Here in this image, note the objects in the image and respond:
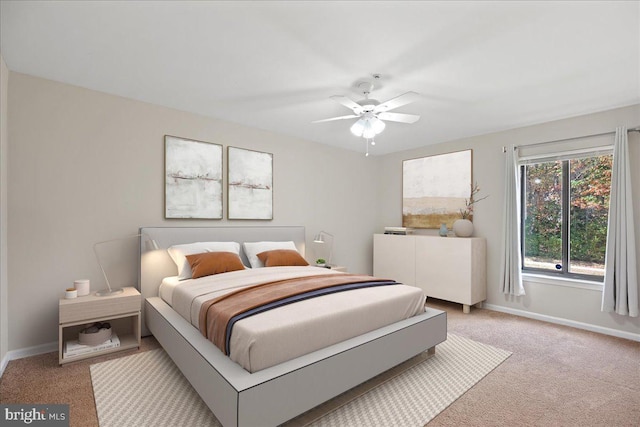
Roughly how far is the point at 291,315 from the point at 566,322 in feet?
11.8

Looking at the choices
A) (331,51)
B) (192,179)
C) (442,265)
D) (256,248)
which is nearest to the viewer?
(331,51)

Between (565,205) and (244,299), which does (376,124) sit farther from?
(565,205)

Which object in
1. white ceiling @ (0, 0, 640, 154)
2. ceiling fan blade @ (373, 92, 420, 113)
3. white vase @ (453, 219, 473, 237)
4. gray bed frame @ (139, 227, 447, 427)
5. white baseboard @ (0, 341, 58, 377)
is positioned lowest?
white baseboard @ (0, 341, 58, 377)

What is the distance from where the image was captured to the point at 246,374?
171 centimetres

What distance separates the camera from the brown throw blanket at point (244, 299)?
2.00m

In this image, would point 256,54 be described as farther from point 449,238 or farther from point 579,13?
point 449,238

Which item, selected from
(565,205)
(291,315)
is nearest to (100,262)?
(291,315)

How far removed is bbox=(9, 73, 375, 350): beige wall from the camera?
8.95ft

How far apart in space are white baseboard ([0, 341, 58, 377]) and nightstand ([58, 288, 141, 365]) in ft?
0.36

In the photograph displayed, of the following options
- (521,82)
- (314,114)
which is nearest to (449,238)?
(521,82)

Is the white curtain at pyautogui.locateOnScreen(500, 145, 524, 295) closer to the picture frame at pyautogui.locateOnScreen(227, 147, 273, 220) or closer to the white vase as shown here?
the white vase

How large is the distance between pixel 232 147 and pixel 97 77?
1521 millimetres

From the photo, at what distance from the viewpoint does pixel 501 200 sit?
4.28 meters

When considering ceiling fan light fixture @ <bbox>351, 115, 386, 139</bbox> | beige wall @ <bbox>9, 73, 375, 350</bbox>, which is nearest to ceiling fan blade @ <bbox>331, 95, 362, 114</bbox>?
ceiling fan light fixture @ <bbox>351, 115, 386, 139</bbox>
